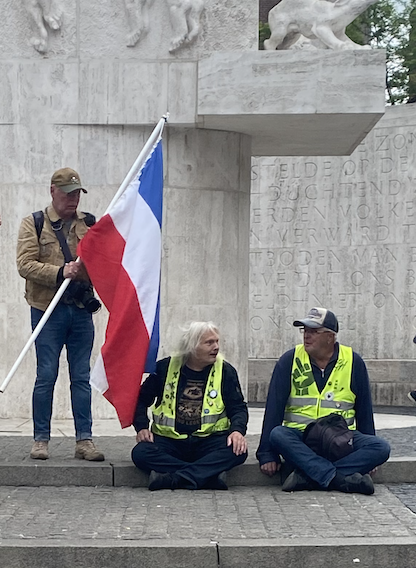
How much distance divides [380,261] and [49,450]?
28.8 ft

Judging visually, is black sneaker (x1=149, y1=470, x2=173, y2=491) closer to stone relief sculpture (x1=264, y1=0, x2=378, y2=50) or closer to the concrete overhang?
the concrete overhang

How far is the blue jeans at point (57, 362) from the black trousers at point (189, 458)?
0.60 metres

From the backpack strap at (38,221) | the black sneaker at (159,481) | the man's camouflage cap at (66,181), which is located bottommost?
the black sneaker at (159,481)

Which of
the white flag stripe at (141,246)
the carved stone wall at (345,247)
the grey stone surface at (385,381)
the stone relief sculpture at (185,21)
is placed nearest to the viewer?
the white flag stripe at (141,246)

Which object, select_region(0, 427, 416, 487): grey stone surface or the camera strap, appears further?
the camera strap

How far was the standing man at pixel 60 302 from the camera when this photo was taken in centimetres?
738

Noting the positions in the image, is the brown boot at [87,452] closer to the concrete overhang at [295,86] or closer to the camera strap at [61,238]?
the camera strap at [61,238]

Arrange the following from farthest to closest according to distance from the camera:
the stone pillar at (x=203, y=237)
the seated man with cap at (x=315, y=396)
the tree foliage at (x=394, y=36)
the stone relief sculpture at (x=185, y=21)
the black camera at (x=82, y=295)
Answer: the tree foliage at (x=394, y=36) → the stone pillar at (x=203, y=237) → the stone relief sculpture at (x=185, y=21) → the black camera at (x=82, y=295) → the seated man with cap at (x=315, y=396)

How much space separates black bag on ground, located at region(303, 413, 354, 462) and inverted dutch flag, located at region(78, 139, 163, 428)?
111 centimetres

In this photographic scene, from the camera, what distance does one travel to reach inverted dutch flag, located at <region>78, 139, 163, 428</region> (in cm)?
721

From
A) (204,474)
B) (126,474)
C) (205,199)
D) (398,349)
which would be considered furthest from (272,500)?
(398,349)

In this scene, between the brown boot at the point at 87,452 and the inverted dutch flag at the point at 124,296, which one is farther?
the brown boot at the point at 87,452

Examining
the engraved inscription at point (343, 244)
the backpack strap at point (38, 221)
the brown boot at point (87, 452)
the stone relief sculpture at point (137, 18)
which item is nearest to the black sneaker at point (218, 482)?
the brown boot at point (87, 452)

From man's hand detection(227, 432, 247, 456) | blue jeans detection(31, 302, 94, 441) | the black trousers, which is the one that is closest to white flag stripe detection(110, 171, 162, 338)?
blue jeans detection(31, 302, 94, 441)
